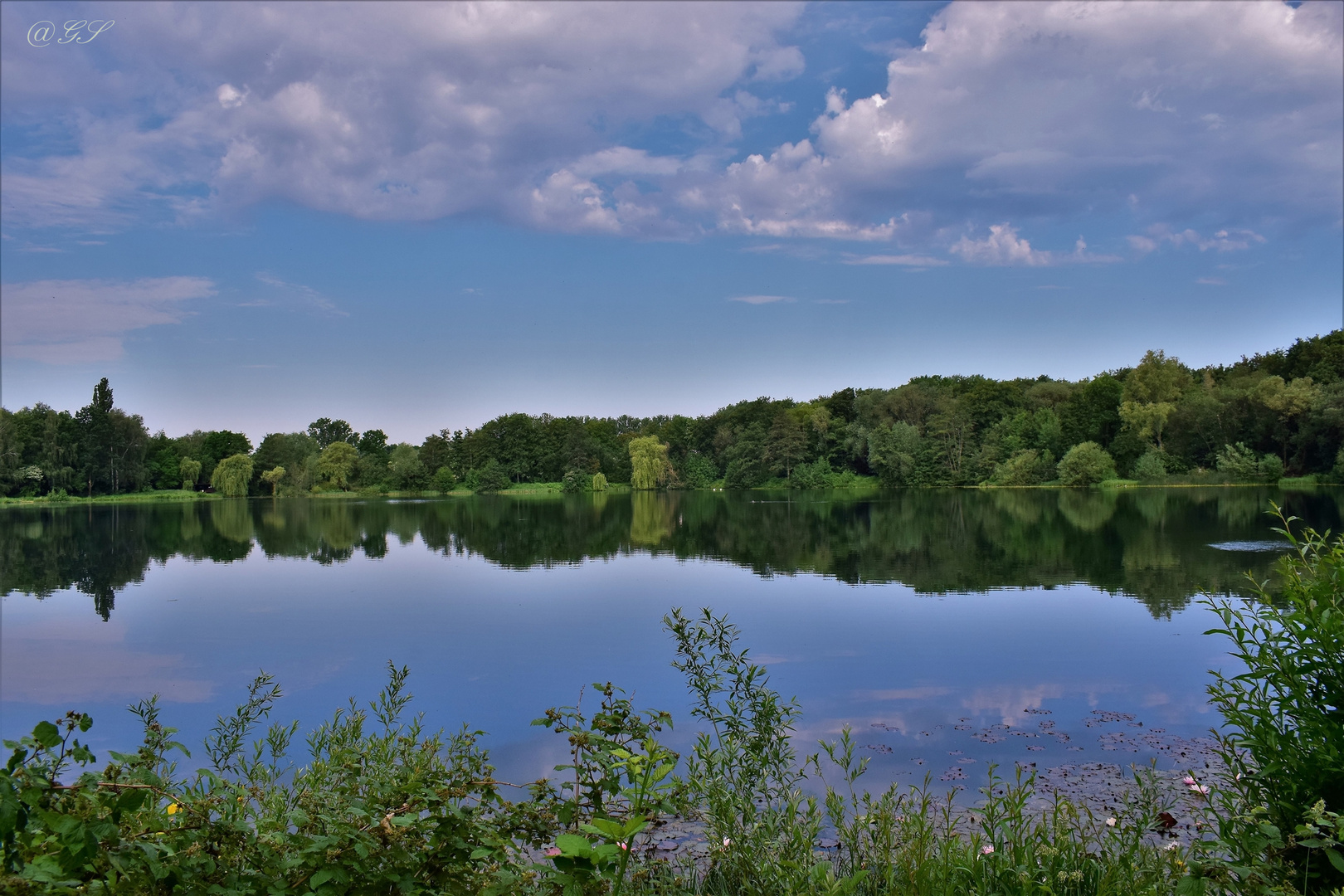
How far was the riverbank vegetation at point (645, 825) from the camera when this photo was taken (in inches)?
90.3

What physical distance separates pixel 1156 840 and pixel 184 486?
280ft

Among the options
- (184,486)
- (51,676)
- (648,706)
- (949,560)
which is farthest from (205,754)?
(184,486)

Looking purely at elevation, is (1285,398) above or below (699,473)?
above

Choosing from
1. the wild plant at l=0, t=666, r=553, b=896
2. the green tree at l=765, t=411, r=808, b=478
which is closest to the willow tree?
the green tree at l=765, t=411, r=808, b=478

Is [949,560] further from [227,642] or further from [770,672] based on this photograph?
[227,642]

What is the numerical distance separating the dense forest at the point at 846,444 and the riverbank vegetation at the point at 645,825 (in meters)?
56.5

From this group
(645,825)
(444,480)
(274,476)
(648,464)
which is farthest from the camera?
(444,480)

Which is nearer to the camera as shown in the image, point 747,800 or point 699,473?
point 747,800

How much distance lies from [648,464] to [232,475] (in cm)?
3471

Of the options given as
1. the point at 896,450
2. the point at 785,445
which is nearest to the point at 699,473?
the point at 785,445

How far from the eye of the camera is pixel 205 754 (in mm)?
7348

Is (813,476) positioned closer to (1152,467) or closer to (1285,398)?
(1152,467)

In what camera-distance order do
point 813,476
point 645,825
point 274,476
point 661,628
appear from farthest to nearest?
point 813,476
point 274,476
point 661,628
point 645,825

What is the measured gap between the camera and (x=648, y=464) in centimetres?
7681
